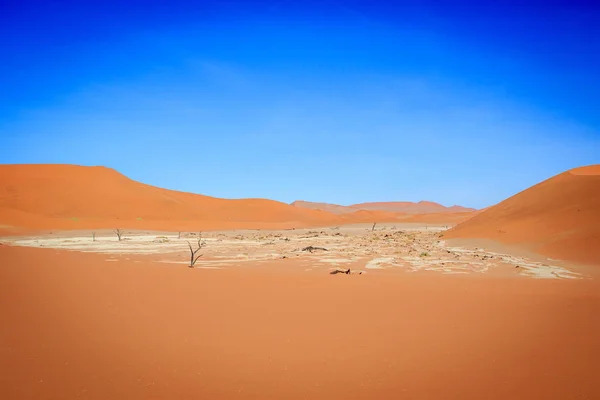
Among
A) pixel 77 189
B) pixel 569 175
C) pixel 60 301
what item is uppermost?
pixel 77 189

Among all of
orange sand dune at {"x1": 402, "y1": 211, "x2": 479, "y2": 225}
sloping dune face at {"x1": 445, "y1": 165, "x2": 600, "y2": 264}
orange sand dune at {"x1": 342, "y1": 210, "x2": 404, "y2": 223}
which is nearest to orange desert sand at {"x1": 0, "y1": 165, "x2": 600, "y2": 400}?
sloping dune face at {"x1": 445, "y1": 165, "x2": 600, "y2": 264}

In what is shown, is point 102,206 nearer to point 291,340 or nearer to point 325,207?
point 291,340

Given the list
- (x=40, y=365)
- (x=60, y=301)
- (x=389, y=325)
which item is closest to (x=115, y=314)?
(x=60, y=301)

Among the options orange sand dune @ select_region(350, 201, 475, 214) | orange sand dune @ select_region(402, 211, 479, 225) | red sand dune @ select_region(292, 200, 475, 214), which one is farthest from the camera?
orange sand dune @ select_region(350, 201, 475, 214)

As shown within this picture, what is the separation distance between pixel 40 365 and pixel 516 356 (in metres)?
5.64

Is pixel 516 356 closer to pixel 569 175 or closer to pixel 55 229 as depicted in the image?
pixel 569 175

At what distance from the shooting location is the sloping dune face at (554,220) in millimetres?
16500

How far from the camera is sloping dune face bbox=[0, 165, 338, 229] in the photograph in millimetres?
52000

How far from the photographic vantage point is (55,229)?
42.3 metres

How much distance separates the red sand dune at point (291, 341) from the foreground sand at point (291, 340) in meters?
0.02

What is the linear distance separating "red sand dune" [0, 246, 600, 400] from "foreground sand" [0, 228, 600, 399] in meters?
0.02

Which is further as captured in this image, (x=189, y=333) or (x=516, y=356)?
(x=189, y=333)

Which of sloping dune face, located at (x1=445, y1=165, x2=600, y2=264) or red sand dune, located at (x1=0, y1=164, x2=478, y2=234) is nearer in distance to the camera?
sloping dune face, located at (x1=445, y1=165, x2=600, y2=264)

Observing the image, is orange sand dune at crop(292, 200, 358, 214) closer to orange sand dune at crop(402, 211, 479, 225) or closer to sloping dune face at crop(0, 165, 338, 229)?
orange sand dune at crop(402, 211, 479, 225)
